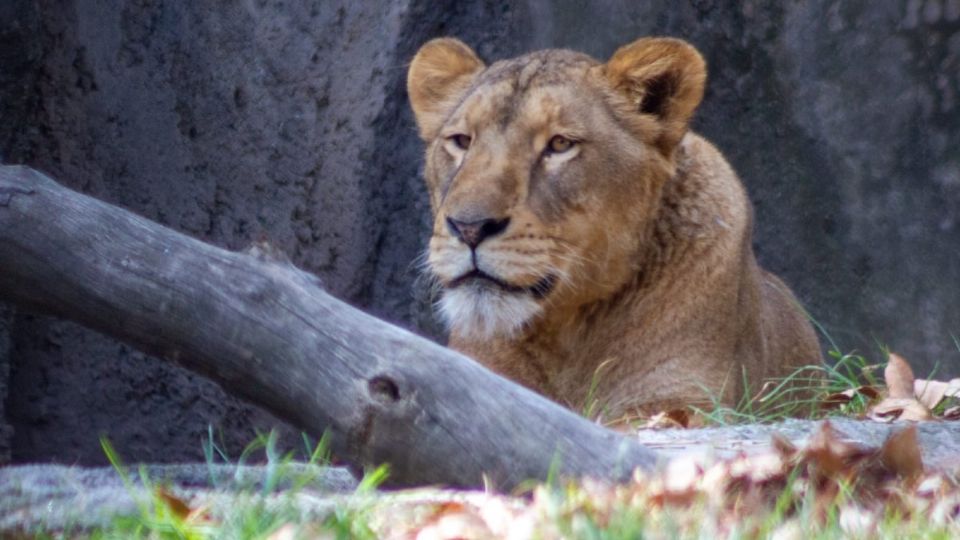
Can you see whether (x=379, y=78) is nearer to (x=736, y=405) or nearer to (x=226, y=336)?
(x=736, y=405)

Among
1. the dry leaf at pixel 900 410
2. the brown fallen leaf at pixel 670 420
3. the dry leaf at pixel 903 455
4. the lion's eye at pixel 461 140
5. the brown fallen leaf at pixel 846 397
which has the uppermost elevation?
the lion's eye at pixel 461 140

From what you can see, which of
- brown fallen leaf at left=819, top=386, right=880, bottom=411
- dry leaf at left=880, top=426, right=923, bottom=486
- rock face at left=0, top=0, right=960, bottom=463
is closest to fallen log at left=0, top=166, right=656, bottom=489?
dry leaf at left=880, top=426, right=923, bottom=486

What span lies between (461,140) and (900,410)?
5.62 ft

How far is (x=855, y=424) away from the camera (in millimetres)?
4094

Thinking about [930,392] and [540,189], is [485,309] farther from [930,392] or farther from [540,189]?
[930,392]

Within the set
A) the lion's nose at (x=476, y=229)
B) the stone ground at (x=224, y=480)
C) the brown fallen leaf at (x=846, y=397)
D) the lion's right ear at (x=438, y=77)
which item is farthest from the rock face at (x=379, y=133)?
the stone ground at (x=224, y=480)

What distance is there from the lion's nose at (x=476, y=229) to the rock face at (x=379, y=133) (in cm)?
186

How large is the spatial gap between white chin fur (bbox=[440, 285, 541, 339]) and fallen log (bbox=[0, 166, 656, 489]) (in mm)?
1416

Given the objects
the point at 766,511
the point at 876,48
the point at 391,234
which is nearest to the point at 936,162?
the point at 876,48

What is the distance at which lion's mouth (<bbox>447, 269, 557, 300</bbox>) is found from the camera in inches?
188

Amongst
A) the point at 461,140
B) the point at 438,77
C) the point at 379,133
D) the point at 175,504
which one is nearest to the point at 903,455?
the point at 175,504

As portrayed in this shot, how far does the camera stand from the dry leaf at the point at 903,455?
126 inches

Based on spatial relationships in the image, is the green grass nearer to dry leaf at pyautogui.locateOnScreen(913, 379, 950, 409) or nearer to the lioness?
the lioness

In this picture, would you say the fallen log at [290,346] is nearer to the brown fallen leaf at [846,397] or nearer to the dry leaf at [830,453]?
the dry leaf at [830,453]
